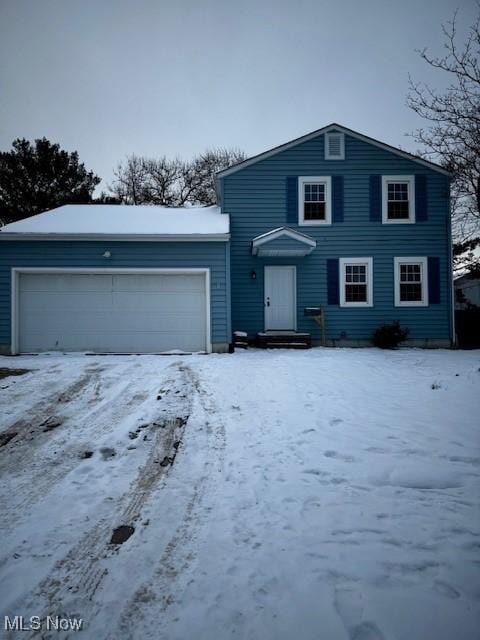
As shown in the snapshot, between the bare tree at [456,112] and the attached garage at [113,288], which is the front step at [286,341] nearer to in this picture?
the attached garage at [113,288]

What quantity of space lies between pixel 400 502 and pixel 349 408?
2358 millimetres

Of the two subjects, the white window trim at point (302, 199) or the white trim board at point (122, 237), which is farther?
the white window trim at point (302, 199)

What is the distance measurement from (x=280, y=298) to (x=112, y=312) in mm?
5594

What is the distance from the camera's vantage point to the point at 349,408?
4.97 m

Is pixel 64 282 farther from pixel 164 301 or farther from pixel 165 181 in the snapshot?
pixel 165 181

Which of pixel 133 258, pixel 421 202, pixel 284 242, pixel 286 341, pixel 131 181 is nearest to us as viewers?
pixel 133 258

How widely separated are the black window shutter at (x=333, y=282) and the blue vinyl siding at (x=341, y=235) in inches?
5.0

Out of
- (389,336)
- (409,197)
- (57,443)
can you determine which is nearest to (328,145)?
(409,197)

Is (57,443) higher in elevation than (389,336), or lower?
lower

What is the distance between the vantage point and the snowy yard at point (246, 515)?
1.70 meters

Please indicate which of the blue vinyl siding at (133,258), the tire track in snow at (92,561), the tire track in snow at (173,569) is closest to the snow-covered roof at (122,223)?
the blue vinyl siding at (133,258)

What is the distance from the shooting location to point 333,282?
1172 cm

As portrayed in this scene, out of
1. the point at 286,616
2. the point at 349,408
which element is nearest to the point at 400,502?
the point at 286,616

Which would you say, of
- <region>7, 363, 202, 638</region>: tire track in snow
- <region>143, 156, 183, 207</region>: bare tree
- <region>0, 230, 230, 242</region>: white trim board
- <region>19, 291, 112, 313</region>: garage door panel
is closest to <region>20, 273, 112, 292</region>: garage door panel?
<region>19, 291, 112, 313</region>: garage door panel
